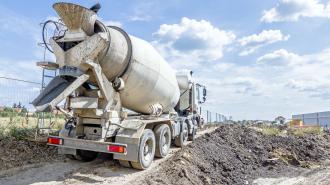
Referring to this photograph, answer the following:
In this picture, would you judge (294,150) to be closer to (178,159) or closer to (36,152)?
(178,159)

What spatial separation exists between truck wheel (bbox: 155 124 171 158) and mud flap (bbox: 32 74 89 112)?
3.04 meters

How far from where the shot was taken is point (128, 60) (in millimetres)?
7961

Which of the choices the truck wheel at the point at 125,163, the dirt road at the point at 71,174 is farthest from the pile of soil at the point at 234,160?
the truck wheel at the point at 125,163

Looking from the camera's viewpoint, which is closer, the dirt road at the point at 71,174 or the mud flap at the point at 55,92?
the mud flap at the point at 55,92

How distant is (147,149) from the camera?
842 centimetres

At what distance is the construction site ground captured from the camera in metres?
7.16

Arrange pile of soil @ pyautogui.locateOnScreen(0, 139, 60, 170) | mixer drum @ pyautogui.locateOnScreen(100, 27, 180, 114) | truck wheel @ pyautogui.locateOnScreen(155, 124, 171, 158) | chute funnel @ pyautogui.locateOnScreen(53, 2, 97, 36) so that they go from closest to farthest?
chute funnel @ pyautogui.locateOnScreen(53, 2, 97, 36), mixer drum @ pyautogui.locateOnScreen(100, 27, 180, 114), pile of soil @ pyautogui.locateOnScreen(0, 139, 60, 170), truck wheel @ pyautogui.locateOnScreen(155, 124, 171, 158)

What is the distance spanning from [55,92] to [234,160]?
621cm

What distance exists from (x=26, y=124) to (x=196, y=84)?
26.2ft

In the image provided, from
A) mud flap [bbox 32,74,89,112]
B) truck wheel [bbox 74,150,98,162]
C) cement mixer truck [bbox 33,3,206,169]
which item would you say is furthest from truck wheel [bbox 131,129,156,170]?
mud flap [bbox 32,74,89,112]

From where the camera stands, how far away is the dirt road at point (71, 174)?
6.85 meters

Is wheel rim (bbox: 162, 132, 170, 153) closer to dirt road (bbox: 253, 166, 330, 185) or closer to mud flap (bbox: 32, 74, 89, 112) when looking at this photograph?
dirt road (bbox: 253, 166, 330, 185)

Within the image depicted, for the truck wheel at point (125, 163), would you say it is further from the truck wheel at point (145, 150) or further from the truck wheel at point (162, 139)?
the truck wheel at point (162, 139)

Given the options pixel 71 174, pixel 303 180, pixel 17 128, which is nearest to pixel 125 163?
pixel 71 174
